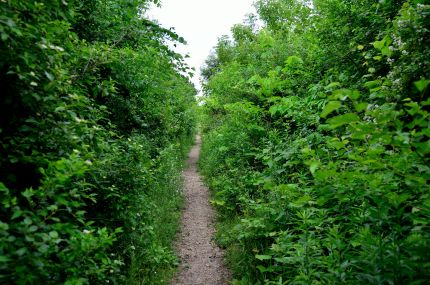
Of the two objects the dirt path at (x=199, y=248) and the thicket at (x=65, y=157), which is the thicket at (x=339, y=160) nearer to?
the dirt path at (x=199, y=248)

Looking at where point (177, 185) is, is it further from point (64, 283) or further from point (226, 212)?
point (64, 283)

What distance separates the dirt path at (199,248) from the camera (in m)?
5.11

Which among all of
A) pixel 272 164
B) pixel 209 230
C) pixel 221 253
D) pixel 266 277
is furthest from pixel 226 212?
pixel 266 277

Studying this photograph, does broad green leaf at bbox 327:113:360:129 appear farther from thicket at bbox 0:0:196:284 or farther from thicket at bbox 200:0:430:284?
thicket at bbox 0:0:196:284

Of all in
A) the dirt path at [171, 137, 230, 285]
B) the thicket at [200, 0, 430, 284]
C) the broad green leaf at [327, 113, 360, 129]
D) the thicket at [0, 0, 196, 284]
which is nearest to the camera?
Result: the broad green leaf at [327, 113, 360, 129]

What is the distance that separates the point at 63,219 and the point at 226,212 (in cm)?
514

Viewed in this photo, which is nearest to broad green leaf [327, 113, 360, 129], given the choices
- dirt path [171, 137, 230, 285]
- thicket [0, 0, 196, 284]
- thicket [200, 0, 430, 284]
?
thicket [200, 0, 430, 284]

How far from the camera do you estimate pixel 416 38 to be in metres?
3.25

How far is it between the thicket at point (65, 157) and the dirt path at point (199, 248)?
1.21 feet

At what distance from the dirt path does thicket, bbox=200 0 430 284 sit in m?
0.32

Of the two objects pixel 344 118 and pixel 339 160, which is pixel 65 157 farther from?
pixel 339 160

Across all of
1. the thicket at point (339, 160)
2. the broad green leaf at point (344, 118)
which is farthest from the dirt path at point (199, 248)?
the broad green leaf at point (344, 118)

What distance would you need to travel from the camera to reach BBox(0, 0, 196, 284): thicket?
81.4 inches

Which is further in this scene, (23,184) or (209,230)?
(209,230)
